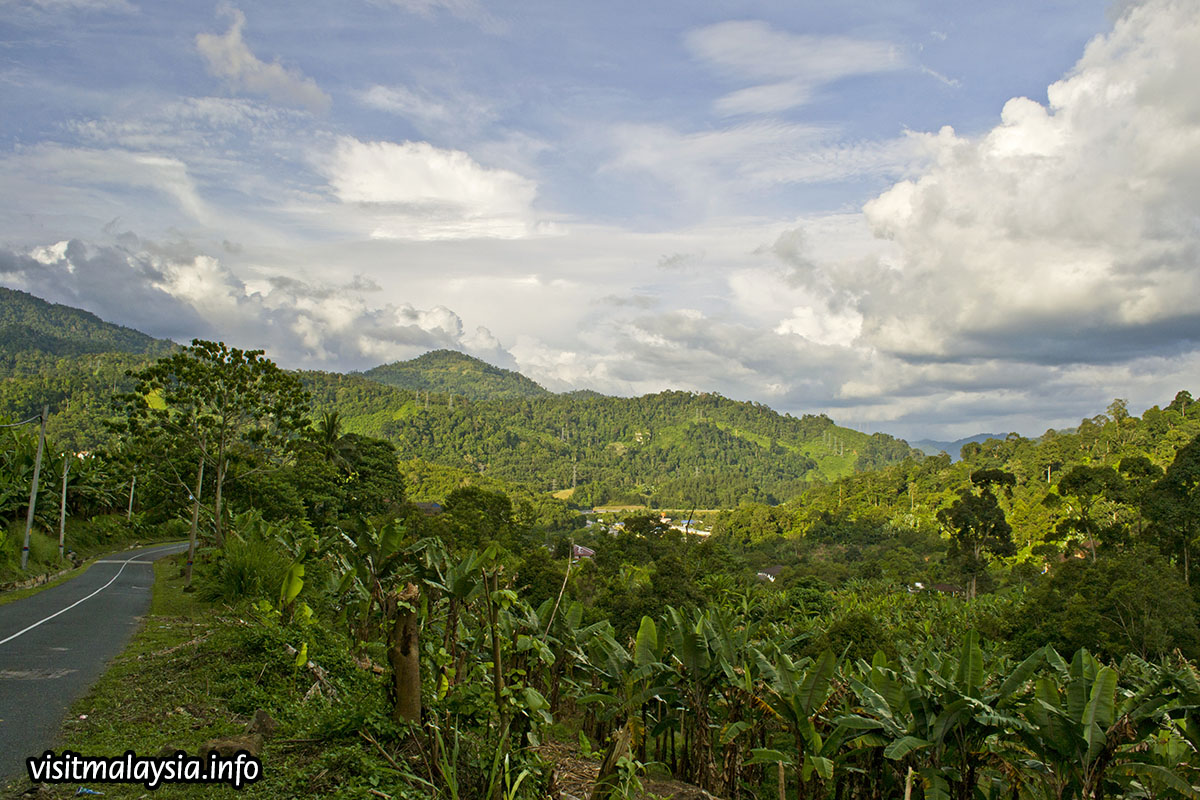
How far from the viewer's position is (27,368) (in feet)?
480

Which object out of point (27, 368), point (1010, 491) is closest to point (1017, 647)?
point (1010, 491)

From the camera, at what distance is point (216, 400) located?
18.2 m

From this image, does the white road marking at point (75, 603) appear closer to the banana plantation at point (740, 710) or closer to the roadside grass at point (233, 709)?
the roadside grass at point (233, 709)

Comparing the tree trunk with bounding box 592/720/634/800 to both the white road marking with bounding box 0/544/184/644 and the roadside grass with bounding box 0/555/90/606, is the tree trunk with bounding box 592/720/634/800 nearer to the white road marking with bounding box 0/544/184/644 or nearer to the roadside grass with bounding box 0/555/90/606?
the white road marking with bounding box 0/544/184/644

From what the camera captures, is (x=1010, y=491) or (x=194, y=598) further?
(x=1010, y=491)

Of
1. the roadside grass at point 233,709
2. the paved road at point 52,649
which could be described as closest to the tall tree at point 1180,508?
the roadside grass at point 233,709

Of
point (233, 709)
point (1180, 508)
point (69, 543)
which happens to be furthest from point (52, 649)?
point (1180, 508)

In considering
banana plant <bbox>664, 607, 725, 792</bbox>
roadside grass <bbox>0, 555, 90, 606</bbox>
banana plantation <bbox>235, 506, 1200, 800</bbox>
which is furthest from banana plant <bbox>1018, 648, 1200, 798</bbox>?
Result: roadside grass <bbox>0, 555, 90, 606</bbox>

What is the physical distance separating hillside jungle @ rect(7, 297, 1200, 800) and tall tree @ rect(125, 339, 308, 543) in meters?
0.08

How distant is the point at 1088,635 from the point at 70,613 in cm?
2891

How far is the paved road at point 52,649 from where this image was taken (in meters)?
5.88

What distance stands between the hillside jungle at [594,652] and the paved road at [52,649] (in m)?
0.73

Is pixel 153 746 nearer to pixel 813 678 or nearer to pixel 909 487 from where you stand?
pixel 813 678

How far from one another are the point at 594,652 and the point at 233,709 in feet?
11.6
